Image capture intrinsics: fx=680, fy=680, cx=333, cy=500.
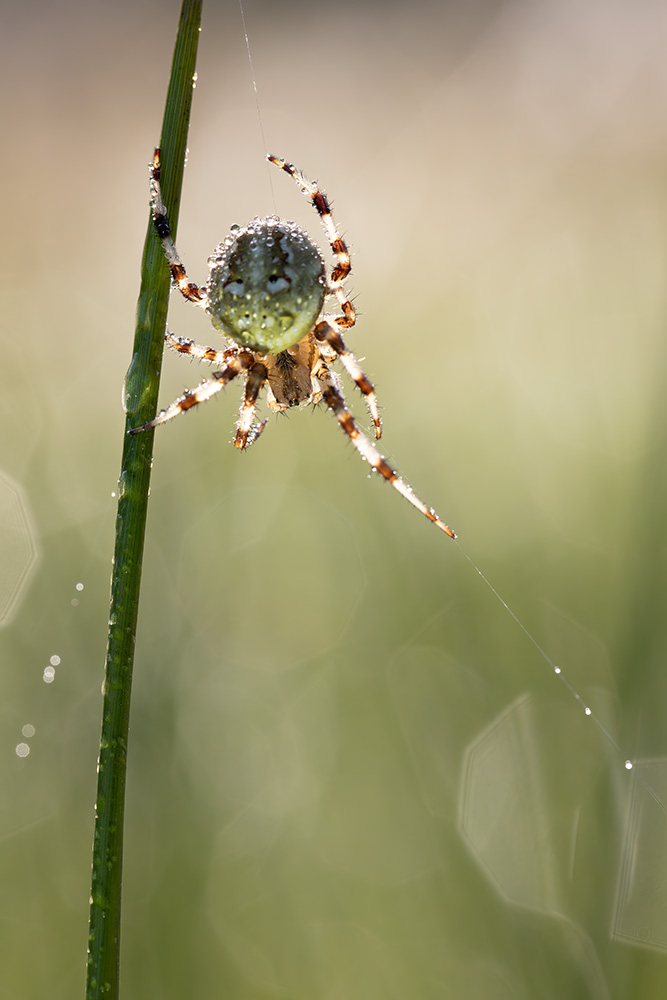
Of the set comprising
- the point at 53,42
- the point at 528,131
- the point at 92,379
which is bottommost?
the point at 92,379

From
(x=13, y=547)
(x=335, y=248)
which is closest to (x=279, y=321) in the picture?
(x=335, y=248)

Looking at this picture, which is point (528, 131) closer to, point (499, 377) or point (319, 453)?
point (499, 377)

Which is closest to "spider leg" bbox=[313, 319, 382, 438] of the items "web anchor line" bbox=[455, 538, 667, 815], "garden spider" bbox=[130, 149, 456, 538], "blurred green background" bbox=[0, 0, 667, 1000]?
"garden spider" bbox=[130, 149, 456, 538]

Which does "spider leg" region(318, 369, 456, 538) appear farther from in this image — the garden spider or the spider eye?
the spider eye

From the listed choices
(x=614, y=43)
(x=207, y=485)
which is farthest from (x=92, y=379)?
(x=614, y=43)

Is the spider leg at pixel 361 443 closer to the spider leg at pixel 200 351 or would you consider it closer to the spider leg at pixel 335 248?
the spider leg at pixel 335 248

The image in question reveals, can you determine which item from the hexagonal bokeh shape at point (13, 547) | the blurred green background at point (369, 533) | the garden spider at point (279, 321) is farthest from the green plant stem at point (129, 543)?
the hexagonal bokeh shape at point (13, 547)

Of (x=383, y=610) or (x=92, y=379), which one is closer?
(x=383, y=610)
